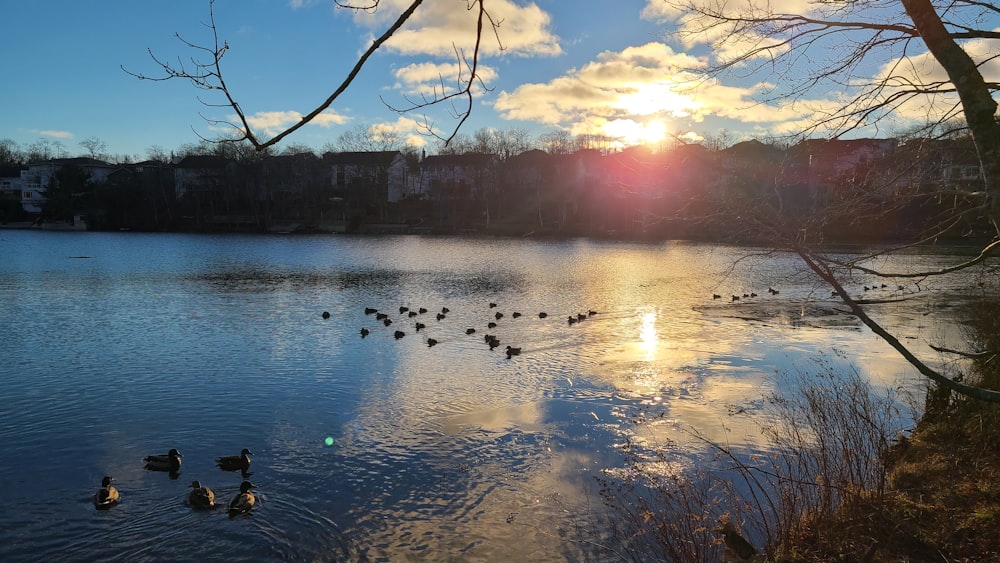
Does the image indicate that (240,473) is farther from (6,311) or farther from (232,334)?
(6,311)

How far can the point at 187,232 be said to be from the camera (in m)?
90.1

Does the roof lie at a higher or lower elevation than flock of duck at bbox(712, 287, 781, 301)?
higher

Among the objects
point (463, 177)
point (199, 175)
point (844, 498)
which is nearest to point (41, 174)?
point (199, 175)

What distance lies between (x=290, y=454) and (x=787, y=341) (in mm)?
15128

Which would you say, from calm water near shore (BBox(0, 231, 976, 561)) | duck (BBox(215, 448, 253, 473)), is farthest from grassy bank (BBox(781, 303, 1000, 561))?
duck (BBox(215, 448, 253, 473))

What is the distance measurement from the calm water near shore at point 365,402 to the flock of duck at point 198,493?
0.13m

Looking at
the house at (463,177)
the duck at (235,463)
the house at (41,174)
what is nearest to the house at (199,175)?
the house at (41,174)

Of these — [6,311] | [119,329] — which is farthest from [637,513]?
[6,311]

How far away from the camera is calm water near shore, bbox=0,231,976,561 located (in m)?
7.48

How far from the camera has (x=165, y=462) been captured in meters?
8.98

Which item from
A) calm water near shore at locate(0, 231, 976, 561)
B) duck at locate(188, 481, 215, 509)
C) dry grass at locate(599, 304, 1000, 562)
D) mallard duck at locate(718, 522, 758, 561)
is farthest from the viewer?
duck at locate(188, 481, 215, 509)

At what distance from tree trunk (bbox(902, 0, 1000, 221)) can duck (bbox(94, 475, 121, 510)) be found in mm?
9579

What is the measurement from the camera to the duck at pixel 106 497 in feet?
25.8

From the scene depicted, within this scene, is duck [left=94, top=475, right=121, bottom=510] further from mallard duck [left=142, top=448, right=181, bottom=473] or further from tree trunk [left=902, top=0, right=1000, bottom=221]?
tree trunk [left=902, top=0, right=1000, bottom=221]
